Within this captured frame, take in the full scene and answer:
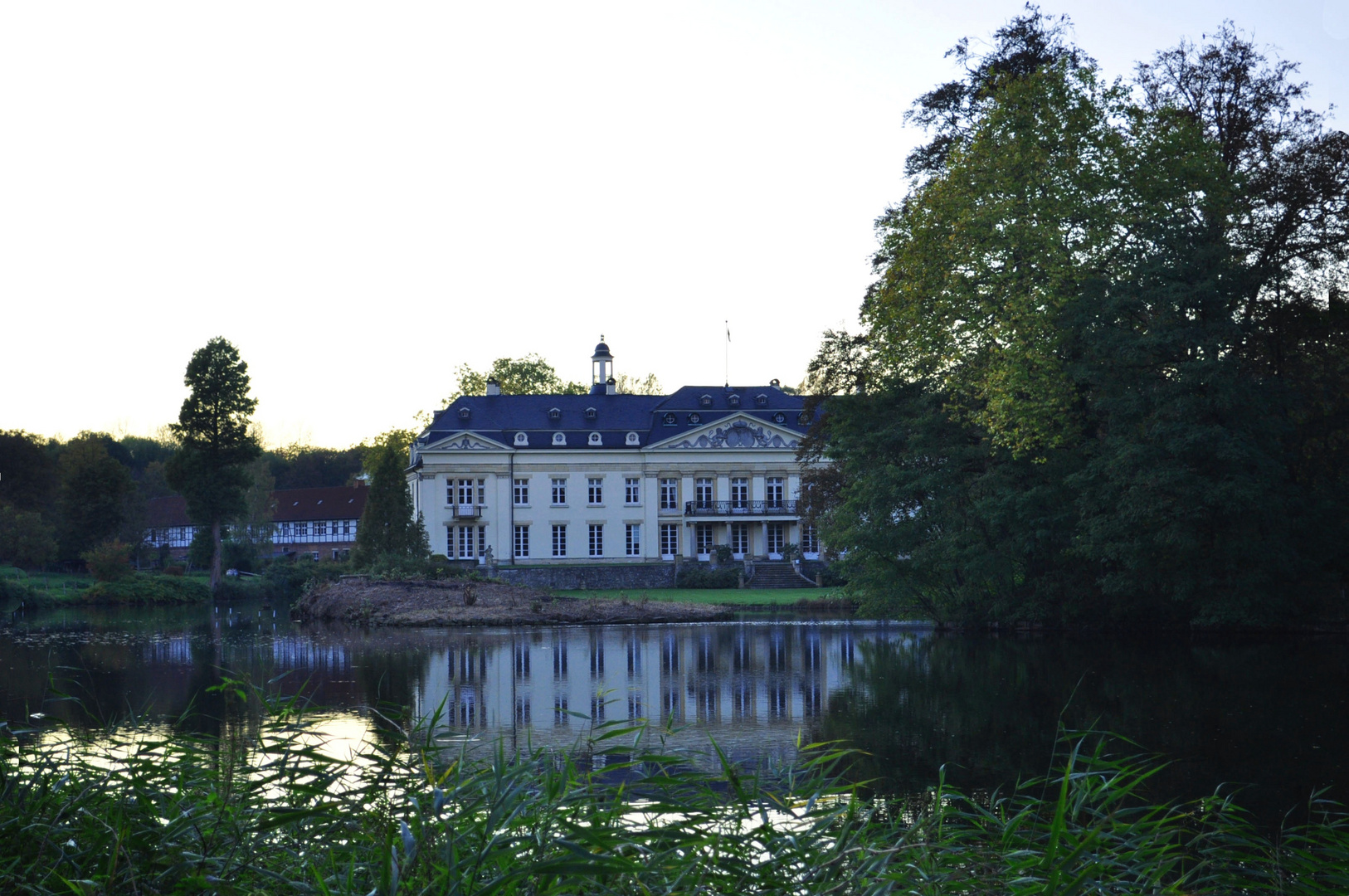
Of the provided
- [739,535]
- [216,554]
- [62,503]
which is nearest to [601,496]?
[739,535]

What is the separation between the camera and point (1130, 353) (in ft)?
65.6

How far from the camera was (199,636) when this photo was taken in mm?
25047

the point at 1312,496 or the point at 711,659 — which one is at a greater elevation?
the point at 1312,496

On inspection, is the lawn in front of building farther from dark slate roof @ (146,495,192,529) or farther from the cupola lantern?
dark slate roof @ (146,495,192,529)

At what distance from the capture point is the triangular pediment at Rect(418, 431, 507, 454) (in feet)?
178

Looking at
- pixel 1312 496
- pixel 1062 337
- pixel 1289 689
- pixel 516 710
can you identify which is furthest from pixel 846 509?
pixel 516 710

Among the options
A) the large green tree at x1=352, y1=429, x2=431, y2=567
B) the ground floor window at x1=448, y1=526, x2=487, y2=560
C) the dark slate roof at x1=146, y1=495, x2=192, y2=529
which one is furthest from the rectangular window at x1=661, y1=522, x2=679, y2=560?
the dark slate roof at x1=146, y1=495, x2=192, y2=529

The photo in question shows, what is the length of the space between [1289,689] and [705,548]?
42.8 meters

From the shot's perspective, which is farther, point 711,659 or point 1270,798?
point 711,659

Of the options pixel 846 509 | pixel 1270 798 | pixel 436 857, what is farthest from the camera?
pixel 846 509

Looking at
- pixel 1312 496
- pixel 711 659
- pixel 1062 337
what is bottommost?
pixel 711 659

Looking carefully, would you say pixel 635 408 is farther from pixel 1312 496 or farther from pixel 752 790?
pixel 752 790

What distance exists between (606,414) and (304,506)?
25346 mm

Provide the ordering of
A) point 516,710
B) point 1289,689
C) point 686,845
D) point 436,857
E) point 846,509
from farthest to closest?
point 846,509 < point 1289,689 < point 516,710 < point 686,845 < point 436,857
